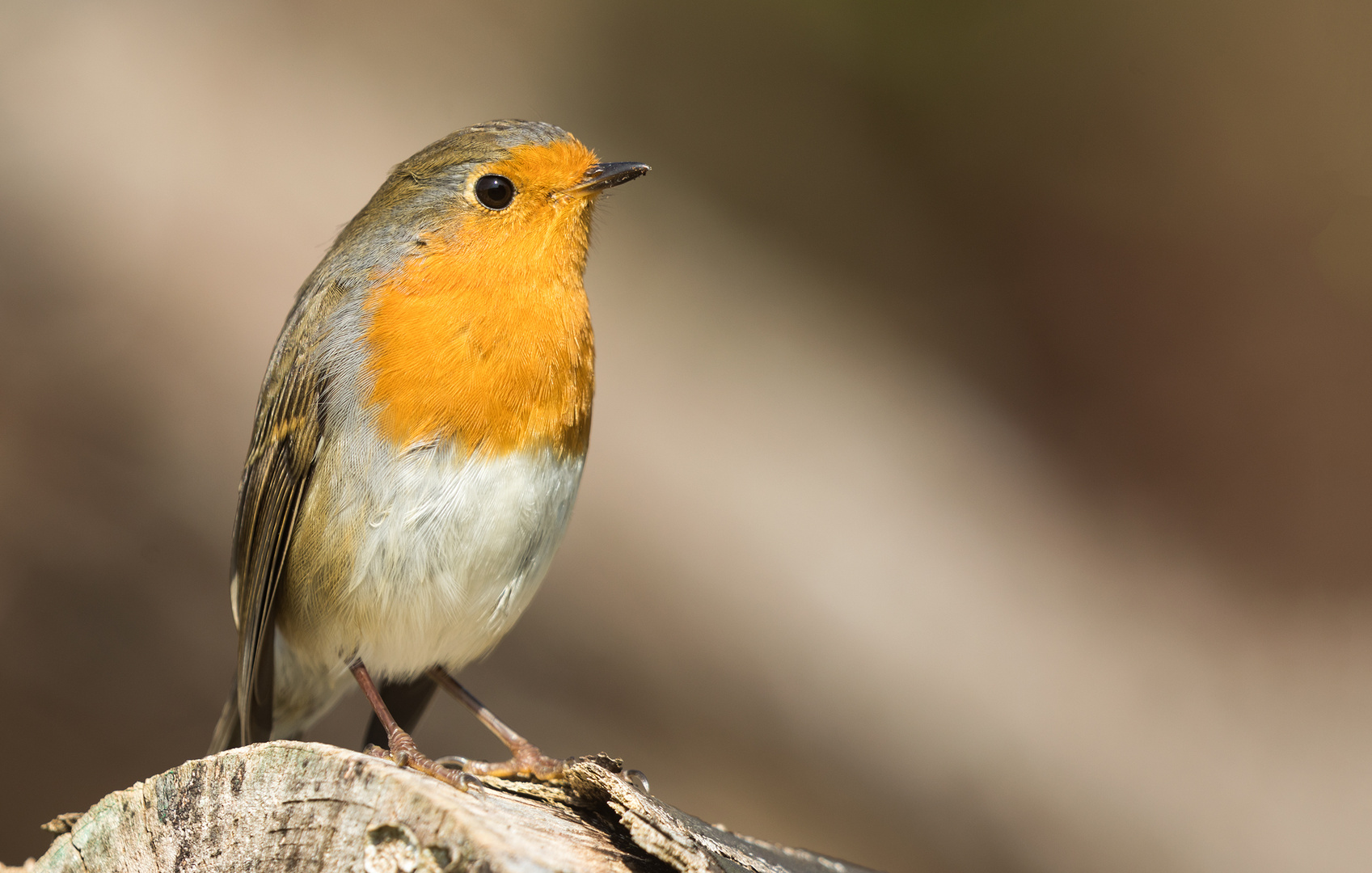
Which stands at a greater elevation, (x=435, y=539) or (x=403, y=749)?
(x=435, y=539)

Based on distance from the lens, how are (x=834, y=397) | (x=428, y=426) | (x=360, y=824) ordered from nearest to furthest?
1. (x=360, y=824)
2. (x=428, y=426)
3. (x=834, y=397)

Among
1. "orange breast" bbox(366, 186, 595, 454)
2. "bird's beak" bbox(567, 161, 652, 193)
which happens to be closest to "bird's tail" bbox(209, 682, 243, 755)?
"orange breast" bbox(366, 186, 595, 454)

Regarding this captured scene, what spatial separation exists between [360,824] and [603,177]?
5.64ft

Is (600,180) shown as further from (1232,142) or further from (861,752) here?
(1232,142)

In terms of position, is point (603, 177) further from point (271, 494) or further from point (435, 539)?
point (271, 494)

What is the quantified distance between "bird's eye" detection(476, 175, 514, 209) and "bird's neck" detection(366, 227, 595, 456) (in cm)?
12

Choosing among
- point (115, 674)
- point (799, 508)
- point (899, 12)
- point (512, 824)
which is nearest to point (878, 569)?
point (799, 508)

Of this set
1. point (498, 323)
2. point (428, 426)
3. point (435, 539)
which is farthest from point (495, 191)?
point (435, 539)

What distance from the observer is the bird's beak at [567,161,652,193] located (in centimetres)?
275

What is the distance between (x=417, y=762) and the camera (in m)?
2.28

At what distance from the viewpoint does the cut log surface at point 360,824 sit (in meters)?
1.56

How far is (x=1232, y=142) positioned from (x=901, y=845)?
4713 mm

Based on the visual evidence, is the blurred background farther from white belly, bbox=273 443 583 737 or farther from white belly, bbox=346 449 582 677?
white belly, bbox=346 449 582 677

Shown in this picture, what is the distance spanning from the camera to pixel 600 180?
2742 mm
